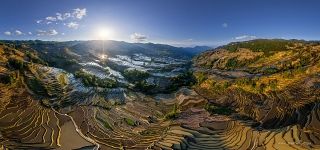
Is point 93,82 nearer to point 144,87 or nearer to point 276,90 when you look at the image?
point 144,87

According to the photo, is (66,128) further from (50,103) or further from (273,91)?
(273,91)

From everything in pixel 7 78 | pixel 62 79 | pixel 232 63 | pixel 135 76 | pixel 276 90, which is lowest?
pixel 135 76

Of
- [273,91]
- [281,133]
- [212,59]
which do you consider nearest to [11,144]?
[281,133]

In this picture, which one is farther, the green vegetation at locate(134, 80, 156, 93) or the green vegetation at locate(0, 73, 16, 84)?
the green vegetation at locate(134, 80, 156, 93)

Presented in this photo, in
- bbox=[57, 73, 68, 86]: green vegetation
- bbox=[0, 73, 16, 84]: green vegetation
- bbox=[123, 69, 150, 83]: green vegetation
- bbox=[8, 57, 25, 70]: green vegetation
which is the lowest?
bbox=[123, 69, 150, 83]: green vegetation

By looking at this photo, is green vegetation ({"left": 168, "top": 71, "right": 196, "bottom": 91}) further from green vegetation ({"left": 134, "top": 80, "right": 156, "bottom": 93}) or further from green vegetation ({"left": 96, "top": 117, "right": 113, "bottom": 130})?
green vegetation ({"left": 96, "top": 117, "right": 113, "bottom": 130})

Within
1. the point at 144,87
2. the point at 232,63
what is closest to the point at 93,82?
the point at 144,87

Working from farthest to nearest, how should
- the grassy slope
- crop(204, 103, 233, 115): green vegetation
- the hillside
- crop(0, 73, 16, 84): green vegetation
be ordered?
crop(0, 73, 16, 84): green vegetation < crop(204, 103, 233, 115): green vegetation < the grassy slope < the hillside

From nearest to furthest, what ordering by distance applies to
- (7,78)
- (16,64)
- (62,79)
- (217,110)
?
(217,110) → (7,78) → (16,64) → (62,79)

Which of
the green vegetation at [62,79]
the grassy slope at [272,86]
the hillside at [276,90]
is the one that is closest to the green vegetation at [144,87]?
the hillside at [276,90]

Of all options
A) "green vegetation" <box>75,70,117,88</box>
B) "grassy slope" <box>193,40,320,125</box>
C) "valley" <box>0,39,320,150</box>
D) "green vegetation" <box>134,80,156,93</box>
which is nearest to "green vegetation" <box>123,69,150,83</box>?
"valley" <box>0,39,320,150</box>

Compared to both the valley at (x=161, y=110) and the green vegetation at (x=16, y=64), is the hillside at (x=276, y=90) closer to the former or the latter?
the valley at (x=161, y=110)
